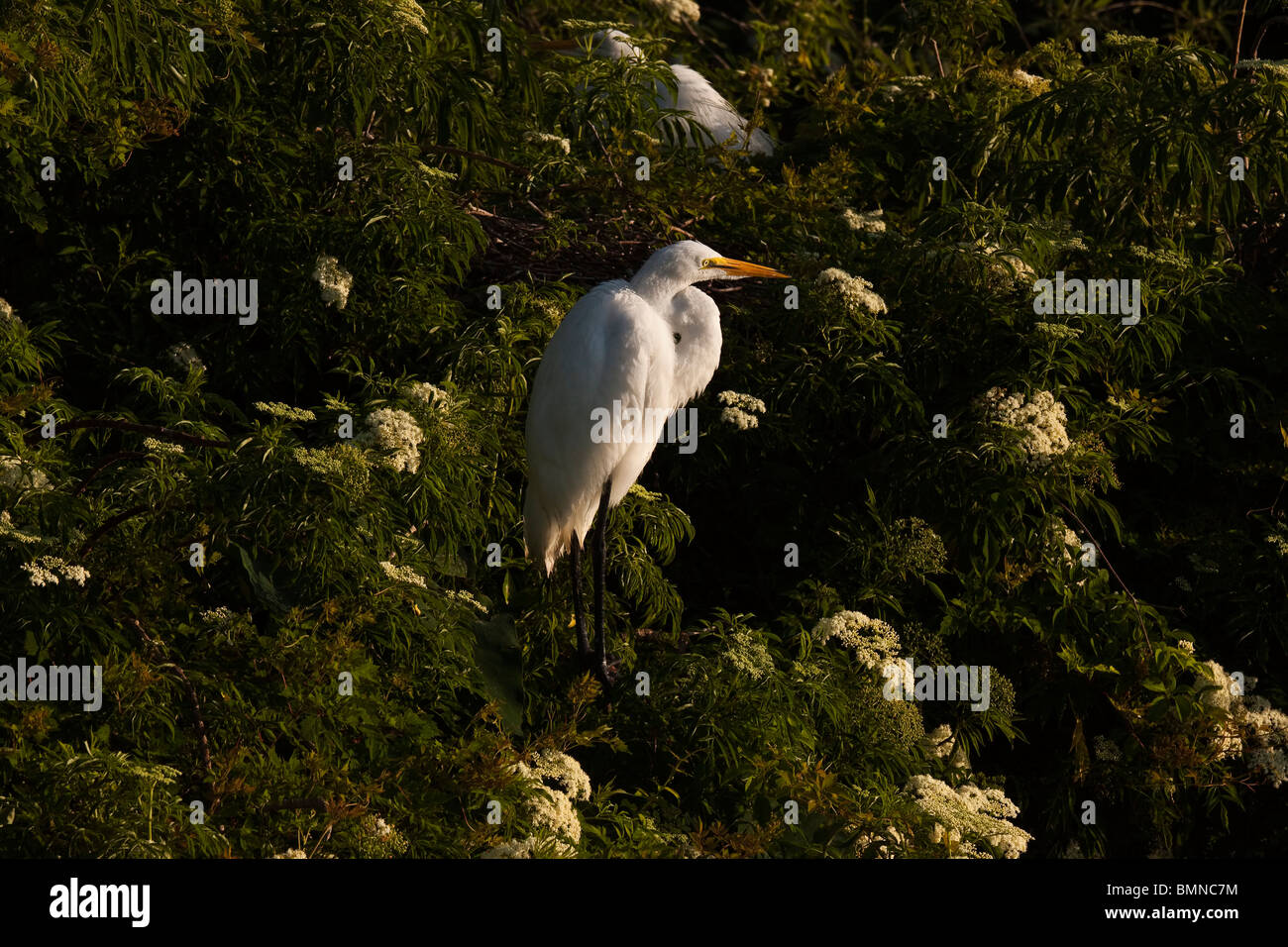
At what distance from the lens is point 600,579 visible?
3705 mm

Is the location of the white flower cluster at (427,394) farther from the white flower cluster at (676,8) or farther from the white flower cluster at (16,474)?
the white flower cluster at (676,8)

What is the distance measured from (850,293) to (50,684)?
7.09ft

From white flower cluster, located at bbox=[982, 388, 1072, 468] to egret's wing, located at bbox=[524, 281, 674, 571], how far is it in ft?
2.83

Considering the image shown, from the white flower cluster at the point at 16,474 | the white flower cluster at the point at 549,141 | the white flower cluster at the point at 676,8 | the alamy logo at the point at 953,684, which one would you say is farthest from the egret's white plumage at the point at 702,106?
the white flower cluster at the point at 16,474

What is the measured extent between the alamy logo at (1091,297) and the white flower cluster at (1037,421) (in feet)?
0.99

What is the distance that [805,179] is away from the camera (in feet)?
16.2

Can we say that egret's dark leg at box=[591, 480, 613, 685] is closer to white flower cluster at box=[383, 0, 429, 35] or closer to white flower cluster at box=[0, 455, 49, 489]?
white flower cluster at box=[383, 0, 429, 35]

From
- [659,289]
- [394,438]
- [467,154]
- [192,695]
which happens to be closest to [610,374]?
[659,289]

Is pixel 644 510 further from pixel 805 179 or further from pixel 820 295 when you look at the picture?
pixel 805 179

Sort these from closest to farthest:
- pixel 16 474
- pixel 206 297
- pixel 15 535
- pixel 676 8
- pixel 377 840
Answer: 1. pixel 377 840
2. pixel 15 535
3. pixel 16 474
4. pixel 206 297
5. pixel 676 8

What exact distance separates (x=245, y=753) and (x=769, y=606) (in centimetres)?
183

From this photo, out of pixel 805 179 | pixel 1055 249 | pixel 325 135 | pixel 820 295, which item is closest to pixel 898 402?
pixel 820 295

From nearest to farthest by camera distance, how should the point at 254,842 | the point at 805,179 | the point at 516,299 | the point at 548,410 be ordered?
the point at 254,842
the point at 548,410
the point at 516,299
the point at 805,179

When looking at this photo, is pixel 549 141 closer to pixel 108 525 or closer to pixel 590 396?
pixel 590 396
